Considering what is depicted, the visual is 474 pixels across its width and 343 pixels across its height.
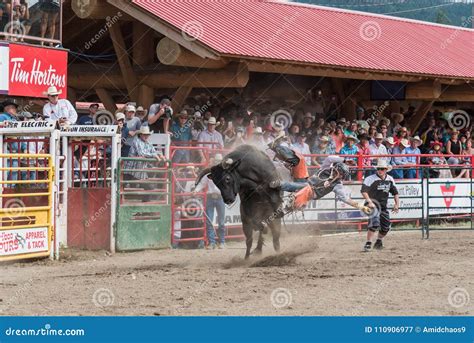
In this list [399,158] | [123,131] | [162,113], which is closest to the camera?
[123,131]

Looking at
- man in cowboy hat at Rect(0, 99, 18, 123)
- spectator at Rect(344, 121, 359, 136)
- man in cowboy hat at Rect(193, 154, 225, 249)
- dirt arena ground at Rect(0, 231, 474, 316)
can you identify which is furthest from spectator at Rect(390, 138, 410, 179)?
man in cowboy hat at Rect(0, 99, 18, 123)

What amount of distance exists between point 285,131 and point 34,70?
559 centimetres

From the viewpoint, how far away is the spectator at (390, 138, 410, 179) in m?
19.7

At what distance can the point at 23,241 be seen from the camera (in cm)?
1328

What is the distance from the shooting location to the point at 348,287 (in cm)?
1085

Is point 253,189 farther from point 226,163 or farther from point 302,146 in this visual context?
point 302,146

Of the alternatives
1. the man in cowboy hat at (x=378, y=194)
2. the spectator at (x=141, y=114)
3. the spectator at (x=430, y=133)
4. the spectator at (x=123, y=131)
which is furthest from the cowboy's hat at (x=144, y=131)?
the spectator at (x=430, y=133)

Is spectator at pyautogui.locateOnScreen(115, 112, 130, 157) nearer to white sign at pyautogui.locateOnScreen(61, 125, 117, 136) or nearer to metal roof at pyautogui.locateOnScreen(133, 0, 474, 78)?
white sign at pyautogui.locateOnScreen(61, 125, 117, 136)

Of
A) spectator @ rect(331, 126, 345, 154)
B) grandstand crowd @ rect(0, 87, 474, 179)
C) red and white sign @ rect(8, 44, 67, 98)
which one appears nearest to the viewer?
grandstand crowd @ rect(0, 87, 474, 179)

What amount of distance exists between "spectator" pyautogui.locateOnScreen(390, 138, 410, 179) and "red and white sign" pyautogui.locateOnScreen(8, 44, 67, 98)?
6901mm

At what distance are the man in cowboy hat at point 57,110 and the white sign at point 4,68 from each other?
1038 millimetres

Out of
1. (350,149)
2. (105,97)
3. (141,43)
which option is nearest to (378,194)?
(350,149)
